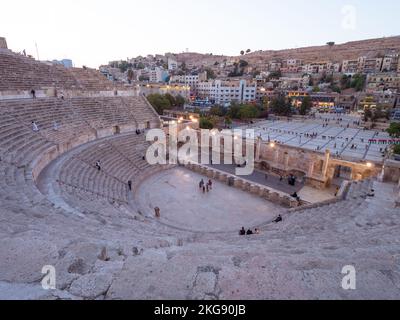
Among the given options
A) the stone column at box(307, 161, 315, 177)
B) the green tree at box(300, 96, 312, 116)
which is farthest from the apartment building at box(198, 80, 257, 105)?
the stone column at box(307, 161, 315, 177)

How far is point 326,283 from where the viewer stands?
258cm

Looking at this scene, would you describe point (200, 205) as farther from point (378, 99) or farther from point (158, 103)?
point (378, 99)

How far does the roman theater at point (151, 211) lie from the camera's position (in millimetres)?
2664

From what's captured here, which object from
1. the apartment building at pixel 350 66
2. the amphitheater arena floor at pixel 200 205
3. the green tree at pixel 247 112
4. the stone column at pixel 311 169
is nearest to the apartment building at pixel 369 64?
the apartment building at pixel 350 66

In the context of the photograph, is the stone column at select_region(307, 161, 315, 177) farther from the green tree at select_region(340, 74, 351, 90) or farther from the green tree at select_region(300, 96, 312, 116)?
the green tree at select_region(340, 74, 351, 90)

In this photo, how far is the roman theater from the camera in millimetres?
2664

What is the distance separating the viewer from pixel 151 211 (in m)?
12.9

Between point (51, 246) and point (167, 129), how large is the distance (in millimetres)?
21378

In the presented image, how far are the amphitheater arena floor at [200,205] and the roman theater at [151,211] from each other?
11 centimetres

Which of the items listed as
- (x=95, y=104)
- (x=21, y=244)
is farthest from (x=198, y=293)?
(x=95, y=104)

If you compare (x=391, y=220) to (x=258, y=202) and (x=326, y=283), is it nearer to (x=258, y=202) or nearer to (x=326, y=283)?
(x=326, y=283)

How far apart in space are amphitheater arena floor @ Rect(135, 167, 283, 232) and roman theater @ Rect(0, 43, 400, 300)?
0.11 meters

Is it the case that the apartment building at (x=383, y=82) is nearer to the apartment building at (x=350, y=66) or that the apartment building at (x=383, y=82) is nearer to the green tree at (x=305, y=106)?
the green tree at (x=305, y=106)
